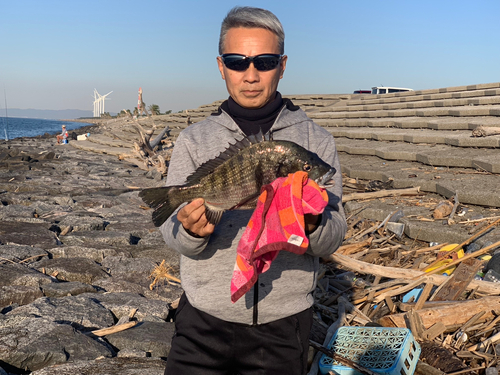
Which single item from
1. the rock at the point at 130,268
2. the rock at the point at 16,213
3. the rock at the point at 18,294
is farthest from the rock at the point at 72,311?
the rock at the point at 16,213

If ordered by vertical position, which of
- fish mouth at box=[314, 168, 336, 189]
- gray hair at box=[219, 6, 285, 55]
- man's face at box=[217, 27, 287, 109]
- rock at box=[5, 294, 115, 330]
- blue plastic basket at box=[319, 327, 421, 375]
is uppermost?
gray hair at box=[219, 6, 285, 55]

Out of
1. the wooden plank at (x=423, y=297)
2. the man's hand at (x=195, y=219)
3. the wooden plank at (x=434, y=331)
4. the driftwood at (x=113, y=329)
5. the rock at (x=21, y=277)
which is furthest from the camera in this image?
the rock at (x=21, y=277)

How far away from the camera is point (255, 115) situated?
11.0 ft

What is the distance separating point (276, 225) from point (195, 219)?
474mm

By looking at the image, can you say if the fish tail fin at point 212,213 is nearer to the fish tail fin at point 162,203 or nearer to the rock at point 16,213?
the fish tail fin at point 162,203

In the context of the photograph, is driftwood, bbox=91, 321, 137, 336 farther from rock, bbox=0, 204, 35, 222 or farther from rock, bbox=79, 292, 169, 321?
rock, bbox=0, 204, 35, 222

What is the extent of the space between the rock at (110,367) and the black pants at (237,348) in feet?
3.78

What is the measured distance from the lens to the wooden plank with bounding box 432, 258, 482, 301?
5016 mm

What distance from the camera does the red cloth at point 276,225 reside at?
2.61 meters

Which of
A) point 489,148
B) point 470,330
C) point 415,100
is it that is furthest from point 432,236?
point 415,100

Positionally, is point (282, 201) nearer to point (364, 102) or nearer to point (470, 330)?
point (470, 330)

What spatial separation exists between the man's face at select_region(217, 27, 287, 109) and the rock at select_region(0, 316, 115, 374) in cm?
280

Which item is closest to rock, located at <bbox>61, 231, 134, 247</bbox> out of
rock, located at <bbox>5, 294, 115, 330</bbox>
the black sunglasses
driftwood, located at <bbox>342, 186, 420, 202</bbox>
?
rock, located at <bbox>5, 294, 115, 330</bbox>

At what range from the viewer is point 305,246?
103 inches
